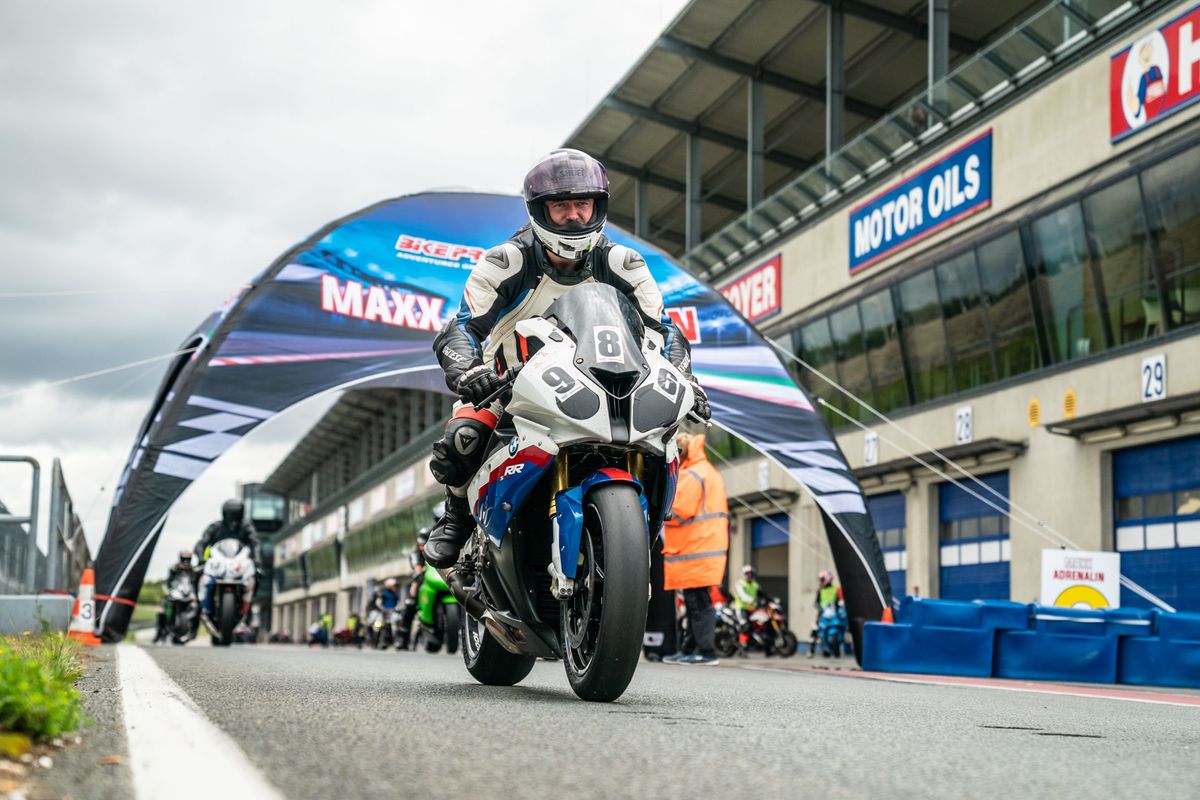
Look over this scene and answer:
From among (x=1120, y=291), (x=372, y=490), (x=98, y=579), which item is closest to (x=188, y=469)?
(x=98, y=579)

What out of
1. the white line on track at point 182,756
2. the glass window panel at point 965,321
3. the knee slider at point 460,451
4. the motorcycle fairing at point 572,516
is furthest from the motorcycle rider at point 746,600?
the white line on track at point 182,756

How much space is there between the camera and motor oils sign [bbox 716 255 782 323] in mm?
31047

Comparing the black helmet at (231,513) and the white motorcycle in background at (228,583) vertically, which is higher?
the black helmet at (231,513)

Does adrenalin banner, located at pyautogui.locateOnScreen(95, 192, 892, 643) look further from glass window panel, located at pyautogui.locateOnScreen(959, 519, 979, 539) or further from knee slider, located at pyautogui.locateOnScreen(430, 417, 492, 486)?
knee slider, located at pyautogui.locateOnScreen(430, 417, 492, 486)

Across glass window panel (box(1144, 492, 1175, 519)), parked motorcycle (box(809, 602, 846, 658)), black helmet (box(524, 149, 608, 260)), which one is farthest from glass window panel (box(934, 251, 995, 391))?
black helmet (box(524, 149, 608, 260))

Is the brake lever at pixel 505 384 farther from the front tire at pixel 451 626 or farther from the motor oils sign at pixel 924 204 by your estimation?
the motor oils sign at pixel 924 204

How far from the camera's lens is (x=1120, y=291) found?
766 inches

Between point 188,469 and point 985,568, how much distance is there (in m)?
12.8

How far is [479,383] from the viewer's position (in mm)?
5941

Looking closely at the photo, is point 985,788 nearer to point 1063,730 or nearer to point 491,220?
point 1063,730

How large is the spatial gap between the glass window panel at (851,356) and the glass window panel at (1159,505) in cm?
858

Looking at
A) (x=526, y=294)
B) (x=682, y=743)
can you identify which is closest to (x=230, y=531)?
(x=526, y=294)

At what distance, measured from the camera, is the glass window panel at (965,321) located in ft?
76.1

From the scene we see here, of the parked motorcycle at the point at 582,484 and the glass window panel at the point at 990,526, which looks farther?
the glass window panel at the point at 990,526
